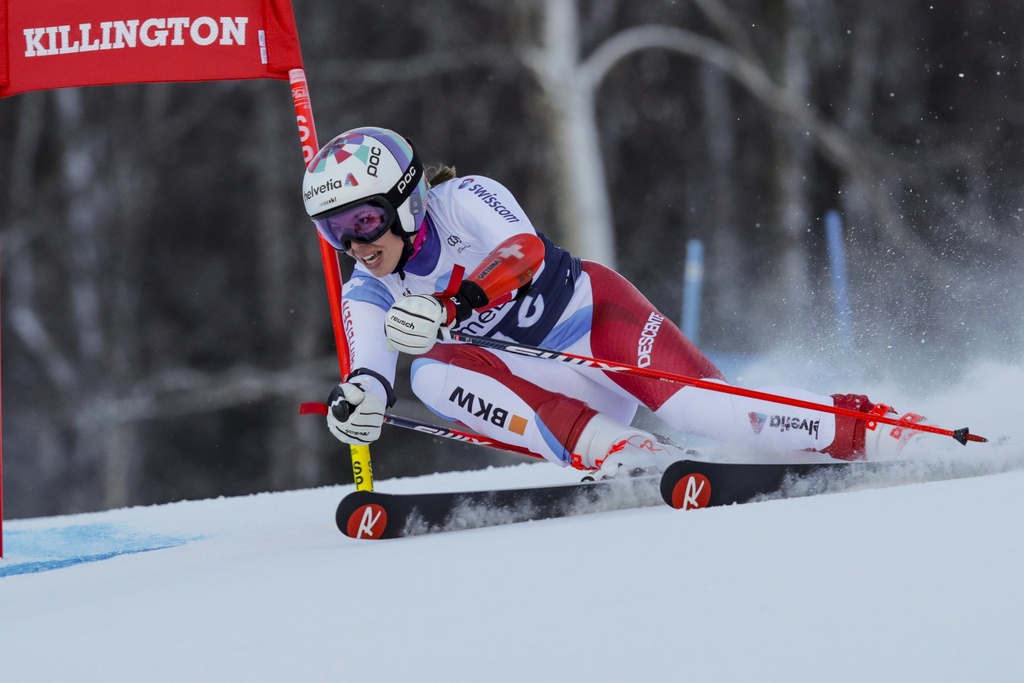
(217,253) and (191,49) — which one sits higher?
(217,253)

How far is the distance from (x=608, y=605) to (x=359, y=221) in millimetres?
1457

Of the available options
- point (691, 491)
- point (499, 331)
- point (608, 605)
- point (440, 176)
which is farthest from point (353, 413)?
point (608, 605)

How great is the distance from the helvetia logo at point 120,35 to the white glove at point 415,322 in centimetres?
157

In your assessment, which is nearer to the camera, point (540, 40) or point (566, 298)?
point (566, 298)

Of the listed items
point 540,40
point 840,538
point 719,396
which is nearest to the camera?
point 840,538

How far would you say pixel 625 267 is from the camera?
426 inches

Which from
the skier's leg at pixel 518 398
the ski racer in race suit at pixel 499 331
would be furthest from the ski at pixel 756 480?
the skier's leg at pixel 518 398

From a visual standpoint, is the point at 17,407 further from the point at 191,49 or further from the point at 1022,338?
the point at 1022,338

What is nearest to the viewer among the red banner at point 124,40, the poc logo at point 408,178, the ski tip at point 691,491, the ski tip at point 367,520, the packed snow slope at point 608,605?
the packed snow slope at point 608,605

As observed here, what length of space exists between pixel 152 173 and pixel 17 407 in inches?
102

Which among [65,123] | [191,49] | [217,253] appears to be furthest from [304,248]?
[191,49]

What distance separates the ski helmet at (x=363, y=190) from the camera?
118 inches

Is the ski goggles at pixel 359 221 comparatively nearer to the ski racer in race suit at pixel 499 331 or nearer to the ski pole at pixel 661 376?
the ski racer in race suit at pixel 499 331

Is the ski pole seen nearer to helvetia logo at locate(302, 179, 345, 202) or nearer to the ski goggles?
the ski goggles
